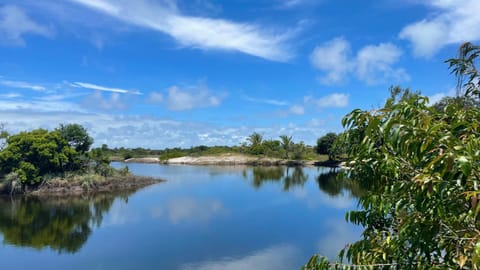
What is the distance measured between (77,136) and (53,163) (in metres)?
2.91

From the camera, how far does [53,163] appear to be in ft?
80.7

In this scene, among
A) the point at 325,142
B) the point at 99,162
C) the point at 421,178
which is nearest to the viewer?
the point at 421,178

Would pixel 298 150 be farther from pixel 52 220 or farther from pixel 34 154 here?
pixel 52 220

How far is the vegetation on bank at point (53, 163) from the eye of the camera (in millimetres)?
23469

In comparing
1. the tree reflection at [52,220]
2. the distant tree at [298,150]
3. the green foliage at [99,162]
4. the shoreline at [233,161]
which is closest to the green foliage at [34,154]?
the tree reflection at [52,220]

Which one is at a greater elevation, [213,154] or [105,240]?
[213,154]

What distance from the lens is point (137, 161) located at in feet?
234

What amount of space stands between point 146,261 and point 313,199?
15379 mm

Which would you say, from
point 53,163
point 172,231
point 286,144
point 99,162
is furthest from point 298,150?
point 172,231

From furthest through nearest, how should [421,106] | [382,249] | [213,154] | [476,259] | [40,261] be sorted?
[213,154] < [40,261] < [382,249] < [421,106] < [476,259]

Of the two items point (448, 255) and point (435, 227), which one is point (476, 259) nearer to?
point (435, 227)

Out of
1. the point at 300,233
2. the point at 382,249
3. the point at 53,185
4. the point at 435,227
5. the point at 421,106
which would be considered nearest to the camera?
the point at 435,227

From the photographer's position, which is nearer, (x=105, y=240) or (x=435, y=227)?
(x=435, y=227)

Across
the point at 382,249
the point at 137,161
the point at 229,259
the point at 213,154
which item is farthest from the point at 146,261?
the point at 137,161
